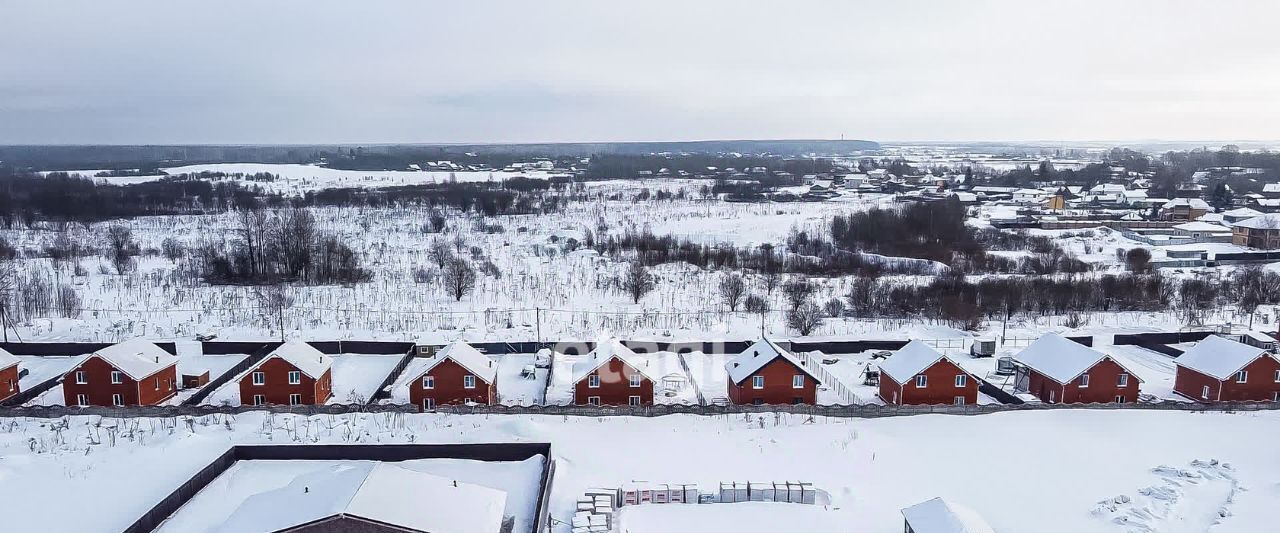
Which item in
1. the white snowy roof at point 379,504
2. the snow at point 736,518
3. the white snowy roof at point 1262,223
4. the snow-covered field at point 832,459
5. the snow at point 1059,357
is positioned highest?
the white snowy roof at point 1262,223

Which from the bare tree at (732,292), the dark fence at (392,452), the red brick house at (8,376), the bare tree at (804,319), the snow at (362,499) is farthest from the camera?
the bare tree at (732,292)

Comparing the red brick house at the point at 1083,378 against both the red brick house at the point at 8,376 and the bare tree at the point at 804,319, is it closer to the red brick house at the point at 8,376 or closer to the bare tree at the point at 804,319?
the bare tree at the point at 804,319

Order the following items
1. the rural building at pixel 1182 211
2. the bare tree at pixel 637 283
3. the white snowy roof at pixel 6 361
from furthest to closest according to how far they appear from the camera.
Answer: the rural building at pixel 1182 211, the bare tree at pixel 637 283, the white snowy roof at pixel 6 361

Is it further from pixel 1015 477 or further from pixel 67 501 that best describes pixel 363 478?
pixel 1015 477

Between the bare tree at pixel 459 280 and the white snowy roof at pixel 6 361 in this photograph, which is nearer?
the white snowy roof at pixel 6 361

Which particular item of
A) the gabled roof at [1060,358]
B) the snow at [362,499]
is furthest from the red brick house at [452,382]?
the gabled roof at [1060,358]

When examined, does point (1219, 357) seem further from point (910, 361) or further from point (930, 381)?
point (910, 361)

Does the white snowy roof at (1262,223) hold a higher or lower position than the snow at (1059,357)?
higher
